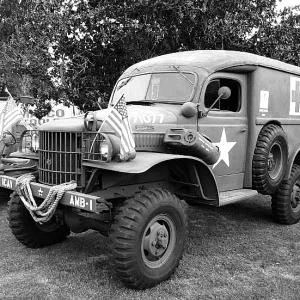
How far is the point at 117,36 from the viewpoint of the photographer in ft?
33.0

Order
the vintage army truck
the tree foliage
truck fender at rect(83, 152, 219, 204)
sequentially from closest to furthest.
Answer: truck fender at rect(83, 152, 219, 204) < the vintage army truck < the tree foliage

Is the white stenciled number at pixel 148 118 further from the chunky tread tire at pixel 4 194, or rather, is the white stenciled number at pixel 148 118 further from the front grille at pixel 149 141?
the chunky tread tire at pixel 4 194

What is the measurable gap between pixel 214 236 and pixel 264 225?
1016mm

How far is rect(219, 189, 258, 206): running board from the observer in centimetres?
454

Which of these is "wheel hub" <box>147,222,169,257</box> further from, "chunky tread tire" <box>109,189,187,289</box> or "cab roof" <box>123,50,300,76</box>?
"cab roof" <box>123,50,300,76</box>

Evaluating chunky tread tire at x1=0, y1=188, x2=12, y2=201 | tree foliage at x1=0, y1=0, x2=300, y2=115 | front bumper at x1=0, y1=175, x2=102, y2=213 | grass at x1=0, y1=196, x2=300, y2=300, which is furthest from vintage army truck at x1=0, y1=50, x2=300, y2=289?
tree foliage at x1=0, y1=0, x2=300, y2=115

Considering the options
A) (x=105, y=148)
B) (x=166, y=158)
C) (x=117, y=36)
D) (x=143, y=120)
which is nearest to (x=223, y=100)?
(x=143, y=120)

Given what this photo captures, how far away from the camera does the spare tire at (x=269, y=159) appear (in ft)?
16.6

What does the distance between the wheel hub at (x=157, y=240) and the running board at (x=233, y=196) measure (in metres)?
0.87

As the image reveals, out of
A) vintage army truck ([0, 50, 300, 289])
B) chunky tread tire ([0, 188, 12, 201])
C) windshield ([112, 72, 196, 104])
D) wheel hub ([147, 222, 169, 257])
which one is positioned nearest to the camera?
vintage army truck ([0, 50, 300, 289])

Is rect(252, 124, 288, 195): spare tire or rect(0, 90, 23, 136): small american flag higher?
rect(0, 90, 23, 136): small american flag

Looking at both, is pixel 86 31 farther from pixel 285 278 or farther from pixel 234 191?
pixel 285 278

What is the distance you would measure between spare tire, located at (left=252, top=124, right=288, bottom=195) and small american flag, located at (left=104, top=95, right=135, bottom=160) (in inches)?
84.4

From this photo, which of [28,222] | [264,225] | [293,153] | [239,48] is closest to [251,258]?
[264,225]
